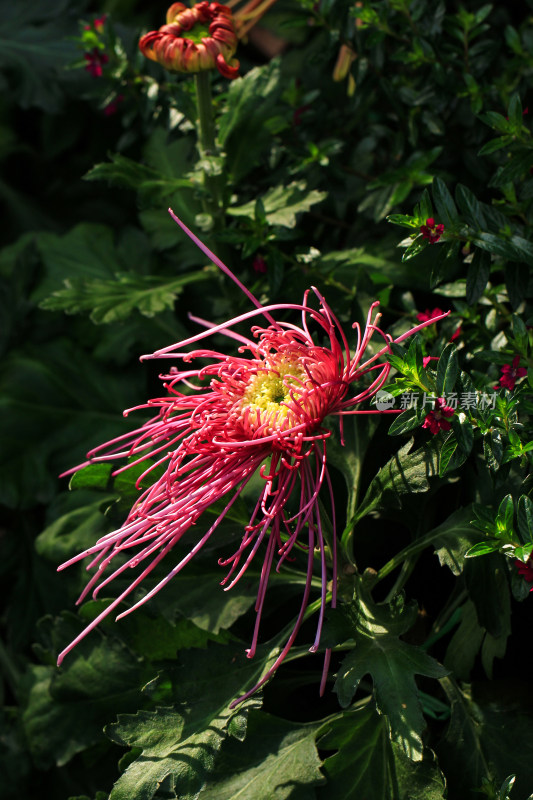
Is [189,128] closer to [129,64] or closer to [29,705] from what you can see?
[129,64]

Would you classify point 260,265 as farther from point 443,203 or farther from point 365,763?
point 365,763

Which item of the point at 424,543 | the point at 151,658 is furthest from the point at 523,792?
the point at 151,658

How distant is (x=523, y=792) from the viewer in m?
0.81

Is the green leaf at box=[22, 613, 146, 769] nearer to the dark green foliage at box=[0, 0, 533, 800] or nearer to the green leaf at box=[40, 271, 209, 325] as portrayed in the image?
the dark green foliage at box=[0, 0, 533, 800]

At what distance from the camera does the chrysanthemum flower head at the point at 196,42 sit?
91cm

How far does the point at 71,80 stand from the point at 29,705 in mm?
1182

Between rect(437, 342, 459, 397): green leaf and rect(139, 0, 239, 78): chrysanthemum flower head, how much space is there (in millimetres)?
442

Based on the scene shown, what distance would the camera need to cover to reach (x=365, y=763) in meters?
0.81

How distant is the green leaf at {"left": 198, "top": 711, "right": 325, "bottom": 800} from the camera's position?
→ 786 millimetres

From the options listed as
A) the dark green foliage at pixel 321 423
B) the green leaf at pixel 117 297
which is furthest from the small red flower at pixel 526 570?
the green leaf at pixel 117 297

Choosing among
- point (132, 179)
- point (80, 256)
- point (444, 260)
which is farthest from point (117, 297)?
point (444, 260)

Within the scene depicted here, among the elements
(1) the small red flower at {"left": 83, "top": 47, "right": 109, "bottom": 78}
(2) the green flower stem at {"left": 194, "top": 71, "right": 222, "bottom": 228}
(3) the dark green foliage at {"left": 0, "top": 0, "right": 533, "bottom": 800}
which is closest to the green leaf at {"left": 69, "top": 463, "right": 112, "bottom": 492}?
(3) the dark green foliage at {"left": 0, "top": 0, "right": 533, "bottom": 800}

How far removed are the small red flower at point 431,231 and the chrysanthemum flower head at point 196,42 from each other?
0.32m

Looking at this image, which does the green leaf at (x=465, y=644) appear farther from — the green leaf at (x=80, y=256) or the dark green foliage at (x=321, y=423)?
the green leaf at (x=80, y=256)
